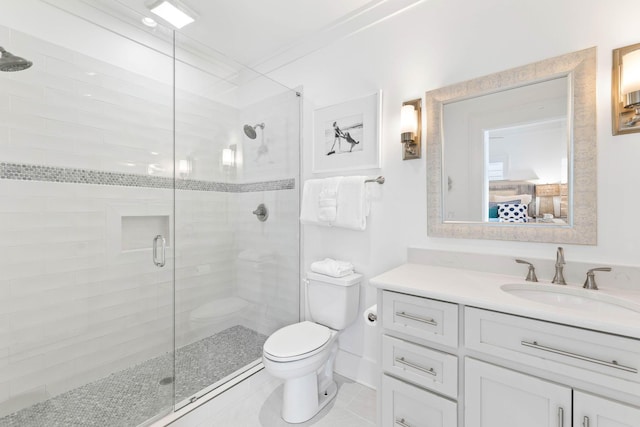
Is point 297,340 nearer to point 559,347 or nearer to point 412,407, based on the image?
point 412,407

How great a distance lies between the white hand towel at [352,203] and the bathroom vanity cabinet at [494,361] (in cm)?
54

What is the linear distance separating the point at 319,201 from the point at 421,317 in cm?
106

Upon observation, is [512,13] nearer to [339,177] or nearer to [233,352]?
[339,177]

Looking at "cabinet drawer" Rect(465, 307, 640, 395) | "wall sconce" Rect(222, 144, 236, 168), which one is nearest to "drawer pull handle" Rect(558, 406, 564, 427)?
"cabinet drawer" Rect(465, 307, 640, 395)

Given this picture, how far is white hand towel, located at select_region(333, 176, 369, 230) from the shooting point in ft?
5.92

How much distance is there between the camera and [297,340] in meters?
1.62

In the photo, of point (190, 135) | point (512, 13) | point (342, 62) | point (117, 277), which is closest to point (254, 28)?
point (342, 62)

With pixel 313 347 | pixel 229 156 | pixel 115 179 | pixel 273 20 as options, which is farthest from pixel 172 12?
pixel 313 347

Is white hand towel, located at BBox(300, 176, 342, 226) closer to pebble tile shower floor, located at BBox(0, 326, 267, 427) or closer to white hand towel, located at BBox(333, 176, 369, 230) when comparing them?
white hand towel, located at BBox(333, 176, 369, 230)

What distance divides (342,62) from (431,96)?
0.75 meters

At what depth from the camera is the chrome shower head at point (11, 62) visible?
1479 mm

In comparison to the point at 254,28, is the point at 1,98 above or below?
below

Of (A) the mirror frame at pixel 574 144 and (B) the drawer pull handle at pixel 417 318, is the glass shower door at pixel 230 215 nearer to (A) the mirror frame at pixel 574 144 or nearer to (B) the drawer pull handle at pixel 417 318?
(B) the drawer pull handle at pixel 417 318

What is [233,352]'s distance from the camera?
6.84 ft
